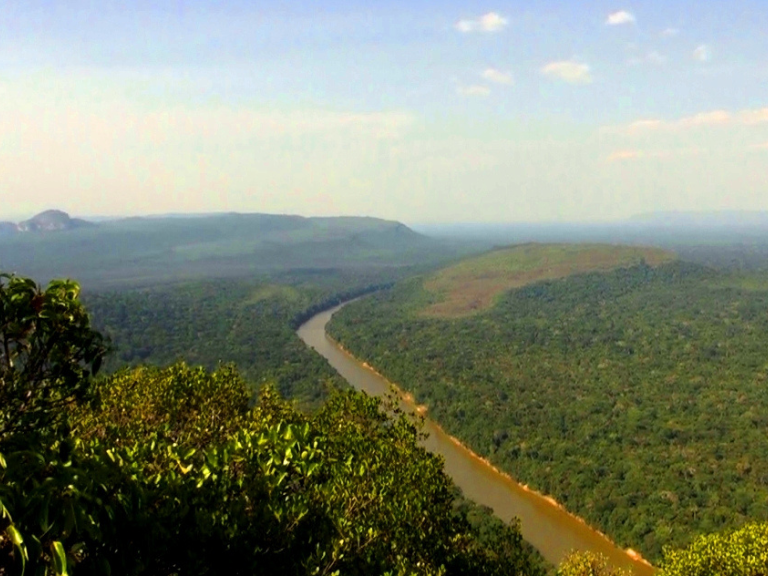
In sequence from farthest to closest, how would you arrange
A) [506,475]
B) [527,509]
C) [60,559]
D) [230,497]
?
[506,475], [527,509], [230,497], [60,559]

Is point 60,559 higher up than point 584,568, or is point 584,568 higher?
point 60,559

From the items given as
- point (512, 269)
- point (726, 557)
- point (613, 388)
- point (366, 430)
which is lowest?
point (613, 388)

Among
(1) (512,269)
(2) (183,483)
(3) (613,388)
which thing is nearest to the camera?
(2) (183,483)

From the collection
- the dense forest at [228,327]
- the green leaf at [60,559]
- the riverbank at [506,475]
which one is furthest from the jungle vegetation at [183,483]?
the dense forest at [228,327]

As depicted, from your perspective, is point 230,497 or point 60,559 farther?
point 230,497

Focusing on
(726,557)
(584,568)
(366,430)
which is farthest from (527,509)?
(366,430)

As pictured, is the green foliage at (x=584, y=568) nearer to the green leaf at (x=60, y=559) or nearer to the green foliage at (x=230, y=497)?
the green foliage at (x=230, y=497)

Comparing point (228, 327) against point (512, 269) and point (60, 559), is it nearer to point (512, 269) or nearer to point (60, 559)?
point (512, 269)

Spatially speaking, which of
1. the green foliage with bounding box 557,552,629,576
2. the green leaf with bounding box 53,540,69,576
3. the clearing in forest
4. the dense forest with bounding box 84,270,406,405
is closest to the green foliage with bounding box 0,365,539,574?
the green leaf with bounding box 53,540,69,576
